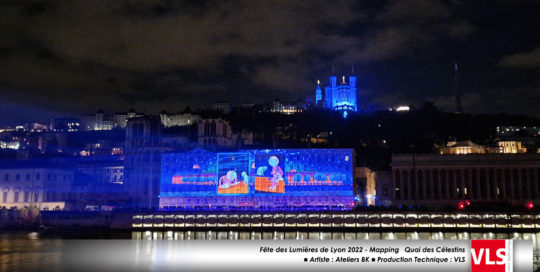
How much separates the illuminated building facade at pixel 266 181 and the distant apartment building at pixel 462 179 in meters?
15.9

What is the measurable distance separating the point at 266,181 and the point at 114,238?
75.2 ft

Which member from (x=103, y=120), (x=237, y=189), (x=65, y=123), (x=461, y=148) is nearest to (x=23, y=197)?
(x=237, y=189)

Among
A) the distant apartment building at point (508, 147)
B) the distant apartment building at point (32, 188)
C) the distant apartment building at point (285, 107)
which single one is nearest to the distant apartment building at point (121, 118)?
the distant apartment building at point (285, 107)

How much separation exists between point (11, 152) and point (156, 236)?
74965mm

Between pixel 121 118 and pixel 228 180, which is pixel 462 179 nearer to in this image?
pixel 228 180

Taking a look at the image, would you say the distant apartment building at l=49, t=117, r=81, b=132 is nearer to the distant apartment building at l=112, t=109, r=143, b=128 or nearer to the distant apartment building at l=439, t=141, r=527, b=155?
the distant apartment building at l=112, t=109, r=143, b=128

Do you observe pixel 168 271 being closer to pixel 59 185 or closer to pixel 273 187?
pixel 273 187

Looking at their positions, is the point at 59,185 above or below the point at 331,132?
below

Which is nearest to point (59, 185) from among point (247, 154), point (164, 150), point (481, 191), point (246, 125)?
point (164, 150)

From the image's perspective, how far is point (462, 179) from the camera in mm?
79812

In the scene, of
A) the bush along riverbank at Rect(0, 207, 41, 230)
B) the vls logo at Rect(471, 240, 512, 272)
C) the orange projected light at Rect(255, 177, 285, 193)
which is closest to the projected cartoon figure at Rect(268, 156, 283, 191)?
the orange projected light at Rect(255, 177, 285, 193)

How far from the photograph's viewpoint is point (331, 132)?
131625mm

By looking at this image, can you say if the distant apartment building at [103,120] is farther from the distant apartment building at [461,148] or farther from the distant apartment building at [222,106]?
the distant apartment building at [461,148]

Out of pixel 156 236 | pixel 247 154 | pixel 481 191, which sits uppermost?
pixel 247 154
